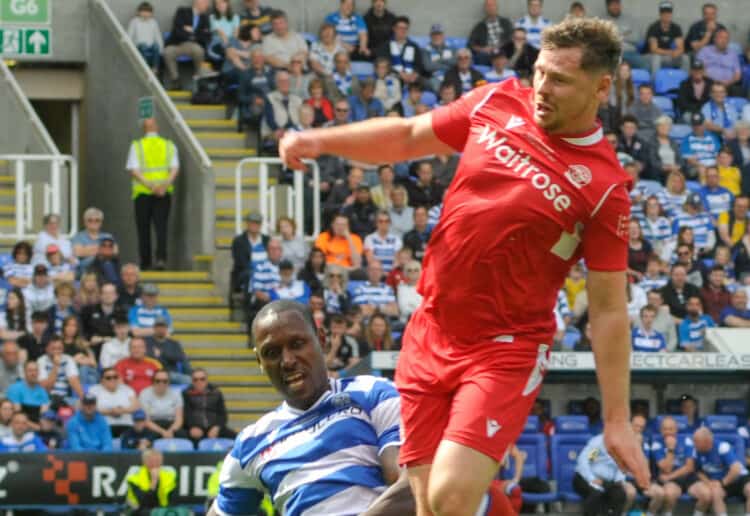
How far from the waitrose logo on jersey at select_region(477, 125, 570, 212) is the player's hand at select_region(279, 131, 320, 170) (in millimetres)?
565

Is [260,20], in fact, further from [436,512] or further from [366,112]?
[436,512]

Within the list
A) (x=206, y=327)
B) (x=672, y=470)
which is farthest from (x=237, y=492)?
(x=206, y=327)

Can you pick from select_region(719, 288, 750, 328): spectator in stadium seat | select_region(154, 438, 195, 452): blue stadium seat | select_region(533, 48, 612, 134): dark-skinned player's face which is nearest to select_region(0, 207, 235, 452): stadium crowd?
select_region(154, 438, 195, 452): blue stadium seat

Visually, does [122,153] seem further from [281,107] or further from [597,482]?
[597,482]

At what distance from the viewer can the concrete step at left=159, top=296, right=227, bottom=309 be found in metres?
20.3

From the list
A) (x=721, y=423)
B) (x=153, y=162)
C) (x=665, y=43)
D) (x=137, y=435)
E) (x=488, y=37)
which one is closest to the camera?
(x=137, y=435)

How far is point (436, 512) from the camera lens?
555 cm

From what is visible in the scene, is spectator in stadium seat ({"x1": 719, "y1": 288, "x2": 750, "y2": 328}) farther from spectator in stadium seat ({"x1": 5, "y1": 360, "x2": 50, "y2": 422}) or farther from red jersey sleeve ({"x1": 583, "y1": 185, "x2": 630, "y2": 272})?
red jersey sleeve ({"x1": 583, "y1": 185, "x2": 630, "y2": 272})

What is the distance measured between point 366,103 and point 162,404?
583cm

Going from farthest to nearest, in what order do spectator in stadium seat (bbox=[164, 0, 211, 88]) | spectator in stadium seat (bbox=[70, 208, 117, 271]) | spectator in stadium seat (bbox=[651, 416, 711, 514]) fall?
1. spectator in stadium seat (bbox=[164, 0, 211, 88])
2. spectator in stadium seat (bbox=[70, 208, 117, 271])
3. spectator in stadium seat (bbox=[651, 416, 711, 514])

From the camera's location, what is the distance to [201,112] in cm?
2244

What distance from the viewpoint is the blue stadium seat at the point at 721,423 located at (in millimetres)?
18281

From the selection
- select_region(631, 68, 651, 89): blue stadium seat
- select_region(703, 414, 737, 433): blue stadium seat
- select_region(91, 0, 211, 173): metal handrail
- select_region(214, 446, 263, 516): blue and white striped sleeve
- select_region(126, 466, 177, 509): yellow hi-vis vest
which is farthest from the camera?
select_region(631, 68, 651, 89): blue stadium seat

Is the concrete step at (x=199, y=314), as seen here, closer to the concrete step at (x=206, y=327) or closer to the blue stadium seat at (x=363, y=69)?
the concrete step at (x=206, y=327)
